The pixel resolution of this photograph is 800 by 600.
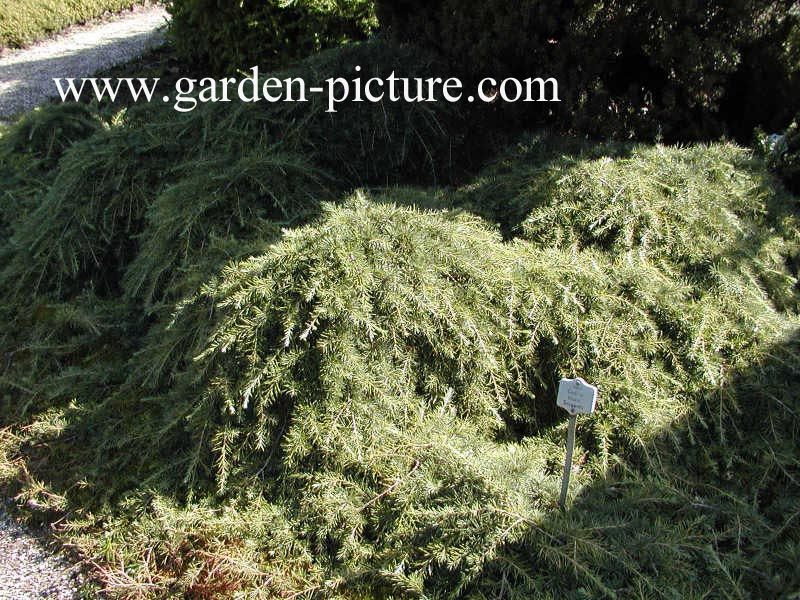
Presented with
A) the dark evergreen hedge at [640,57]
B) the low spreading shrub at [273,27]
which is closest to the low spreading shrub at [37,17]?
the low spreading shrub at [273,27]

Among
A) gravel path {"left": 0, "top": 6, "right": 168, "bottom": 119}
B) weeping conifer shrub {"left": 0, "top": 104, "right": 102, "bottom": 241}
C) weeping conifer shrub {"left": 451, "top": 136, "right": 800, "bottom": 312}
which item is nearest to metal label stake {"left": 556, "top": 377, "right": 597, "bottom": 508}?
weeping conifer shrub {"left": 451, "top": 136, "right": 800, "bottom": 312}

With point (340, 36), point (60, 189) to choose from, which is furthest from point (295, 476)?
point (340, 36)

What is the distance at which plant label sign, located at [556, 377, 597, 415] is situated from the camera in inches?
76.0

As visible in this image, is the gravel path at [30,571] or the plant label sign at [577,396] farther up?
the plant label sign at [577,396]

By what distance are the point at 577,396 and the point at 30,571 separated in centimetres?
199

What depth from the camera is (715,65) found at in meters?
3.35

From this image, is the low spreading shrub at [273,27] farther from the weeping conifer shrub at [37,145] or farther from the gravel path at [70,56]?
the gravel path at [70,56]

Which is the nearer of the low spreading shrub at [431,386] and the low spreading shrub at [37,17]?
the low spreading shrub at [431,386]

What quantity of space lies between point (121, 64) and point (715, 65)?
5.00 meters

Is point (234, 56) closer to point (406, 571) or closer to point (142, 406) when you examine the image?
point (142, 406)

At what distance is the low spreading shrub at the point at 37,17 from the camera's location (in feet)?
26.6

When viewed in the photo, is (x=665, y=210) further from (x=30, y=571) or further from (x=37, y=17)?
(x=37, y=17)

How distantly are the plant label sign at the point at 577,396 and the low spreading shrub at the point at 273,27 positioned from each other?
3.75 meters

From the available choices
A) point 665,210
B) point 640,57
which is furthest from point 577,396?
point 640,57
